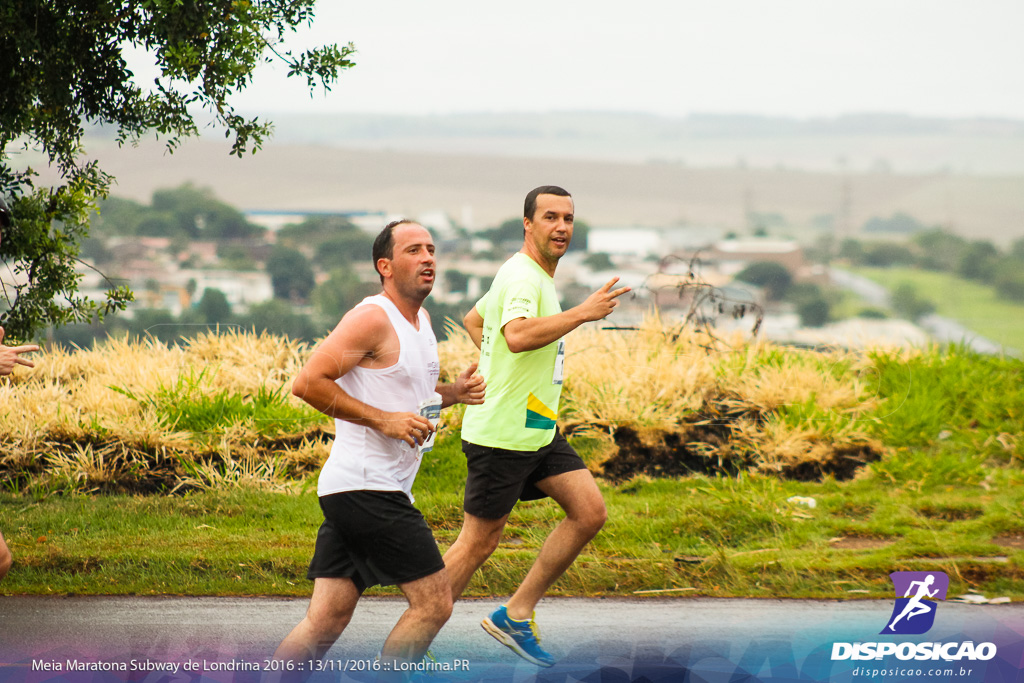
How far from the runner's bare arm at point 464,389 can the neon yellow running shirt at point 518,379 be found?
434 millimetres

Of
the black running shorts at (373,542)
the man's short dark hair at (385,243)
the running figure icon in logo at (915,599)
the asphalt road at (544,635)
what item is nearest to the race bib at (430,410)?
the black running shorts at (373,542)

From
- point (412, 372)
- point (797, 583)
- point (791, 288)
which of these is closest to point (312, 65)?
point (412, 372)

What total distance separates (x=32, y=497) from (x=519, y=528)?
3617 millimetres

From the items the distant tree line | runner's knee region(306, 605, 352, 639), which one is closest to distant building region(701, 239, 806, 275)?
the distant tree line

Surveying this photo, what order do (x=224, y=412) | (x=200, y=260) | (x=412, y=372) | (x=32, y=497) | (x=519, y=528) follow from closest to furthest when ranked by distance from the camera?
(x=412, y=372)
(x=519, y=528)
(x=32, y=497)
(x=224, y=412)
(x=200, y=260)

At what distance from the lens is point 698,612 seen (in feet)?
17.8

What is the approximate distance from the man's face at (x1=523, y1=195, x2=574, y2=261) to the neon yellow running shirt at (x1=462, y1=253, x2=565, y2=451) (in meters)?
0.09

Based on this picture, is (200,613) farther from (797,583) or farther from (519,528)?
(797,583)

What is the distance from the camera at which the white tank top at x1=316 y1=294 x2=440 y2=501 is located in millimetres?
3633

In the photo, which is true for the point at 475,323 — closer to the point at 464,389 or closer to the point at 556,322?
the point at 556,322

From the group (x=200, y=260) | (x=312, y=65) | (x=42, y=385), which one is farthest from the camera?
(x=200, y=260)

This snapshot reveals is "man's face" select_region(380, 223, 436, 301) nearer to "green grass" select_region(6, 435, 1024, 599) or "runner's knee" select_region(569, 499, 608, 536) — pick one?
"runner's knee" select_region(569, 499, 608, 536)

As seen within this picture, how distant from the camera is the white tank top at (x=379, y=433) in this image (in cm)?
363

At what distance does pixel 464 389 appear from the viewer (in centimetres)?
400
